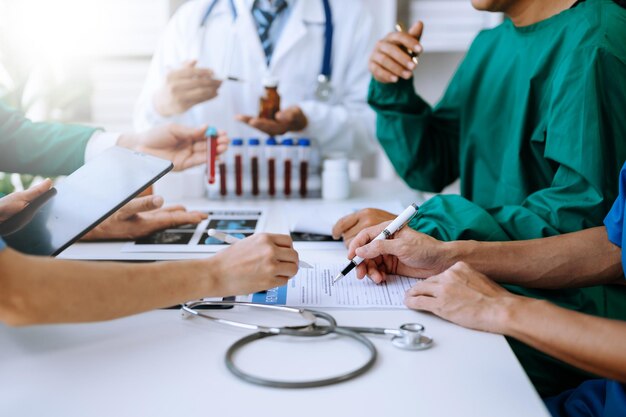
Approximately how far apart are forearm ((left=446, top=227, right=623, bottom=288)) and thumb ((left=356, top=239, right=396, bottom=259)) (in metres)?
0.12

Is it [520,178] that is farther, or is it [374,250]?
[520,178]

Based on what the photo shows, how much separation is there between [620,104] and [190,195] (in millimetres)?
1081

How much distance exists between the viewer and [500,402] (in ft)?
2.21

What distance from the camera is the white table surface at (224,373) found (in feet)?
2.17

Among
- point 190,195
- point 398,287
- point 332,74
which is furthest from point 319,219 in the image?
point 332,74

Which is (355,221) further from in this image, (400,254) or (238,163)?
(238,163)

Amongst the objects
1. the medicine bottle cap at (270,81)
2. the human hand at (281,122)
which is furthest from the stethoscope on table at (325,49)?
the medicine bottle cap at (270,81)

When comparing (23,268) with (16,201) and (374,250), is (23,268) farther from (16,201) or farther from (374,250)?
(374,250)

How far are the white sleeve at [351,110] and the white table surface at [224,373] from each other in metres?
1.27

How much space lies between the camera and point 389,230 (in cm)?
105

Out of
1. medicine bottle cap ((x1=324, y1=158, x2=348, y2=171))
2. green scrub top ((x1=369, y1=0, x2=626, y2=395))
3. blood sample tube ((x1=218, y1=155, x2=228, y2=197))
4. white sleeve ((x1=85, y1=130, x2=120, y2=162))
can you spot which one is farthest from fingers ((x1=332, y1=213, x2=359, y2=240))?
white sleeve ((x1=85, y1=130, x2=120, y2=162))

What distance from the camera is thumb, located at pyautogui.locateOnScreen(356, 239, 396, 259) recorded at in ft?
3.26

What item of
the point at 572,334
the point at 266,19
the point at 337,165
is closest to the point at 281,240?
the point at 572,334

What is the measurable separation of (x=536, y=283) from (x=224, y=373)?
23.6 inches
